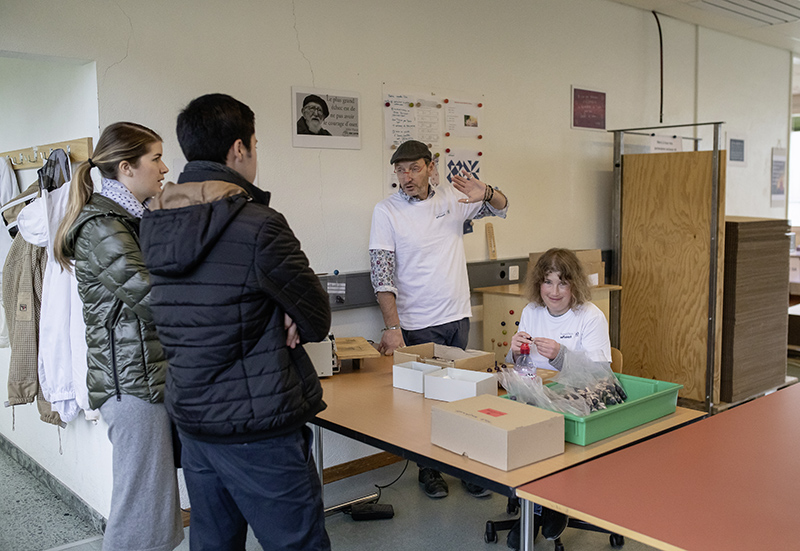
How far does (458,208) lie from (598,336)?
1.02 m

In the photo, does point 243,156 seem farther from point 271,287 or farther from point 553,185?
point 553,185

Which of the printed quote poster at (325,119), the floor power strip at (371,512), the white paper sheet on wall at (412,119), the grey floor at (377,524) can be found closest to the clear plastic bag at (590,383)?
the grey floor at (377,524)

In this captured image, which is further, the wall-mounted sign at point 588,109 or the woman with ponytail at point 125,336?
the wall-mounted sign at point 588,109

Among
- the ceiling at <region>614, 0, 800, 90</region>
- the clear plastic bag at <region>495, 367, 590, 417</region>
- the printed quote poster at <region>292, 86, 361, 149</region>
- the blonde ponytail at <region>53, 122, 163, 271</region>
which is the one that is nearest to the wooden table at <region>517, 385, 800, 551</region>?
the clear plastic bag at <region>495, 367, 590, 417</region>

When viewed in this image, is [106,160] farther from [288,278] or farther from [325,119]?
[325,119]

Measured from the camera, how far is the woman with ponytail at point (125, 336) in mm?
2096

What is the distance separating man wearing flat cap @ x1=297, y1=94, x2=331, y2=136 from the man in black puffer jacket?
5.70ft

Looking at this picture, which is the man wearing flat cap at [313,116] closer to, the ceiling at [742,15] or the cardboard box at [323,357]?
the cardboard box at [323,357]

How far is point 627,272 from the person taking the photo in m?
4.97

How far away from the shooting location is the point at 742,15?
216 inches

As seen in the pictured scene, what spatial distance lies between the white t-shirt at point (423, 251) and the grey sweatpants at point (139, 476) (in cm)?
152

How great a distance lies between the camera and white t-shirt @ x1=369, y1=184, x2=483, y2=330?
343 cm

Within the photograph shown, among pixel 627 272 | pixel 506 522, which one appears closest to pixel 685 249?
pixel 627 272

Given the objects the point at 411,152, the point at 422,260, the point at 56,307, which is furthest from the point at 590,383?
the point at 56,307
